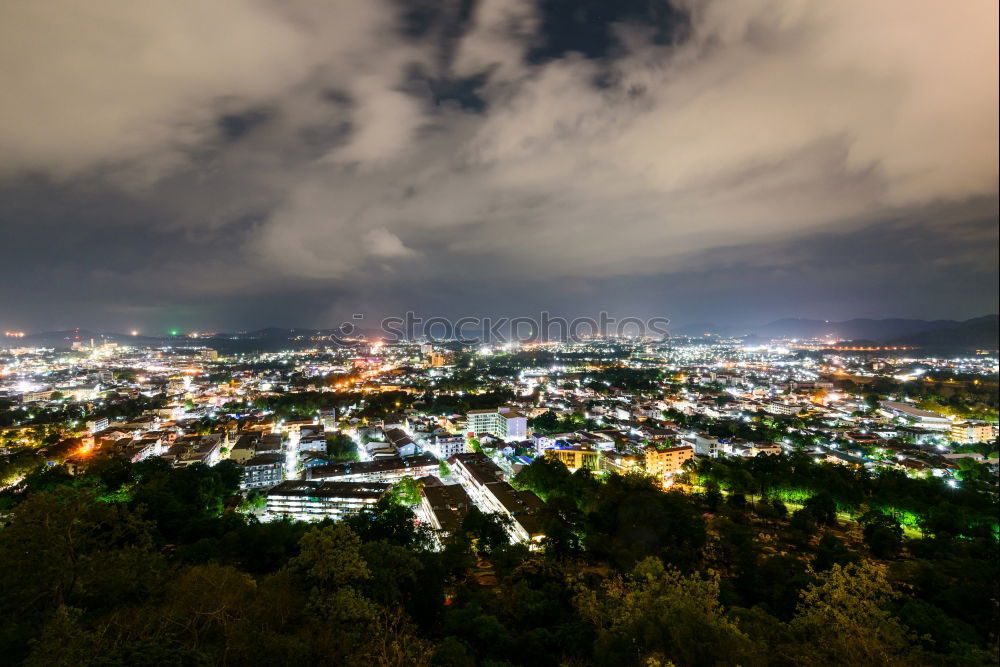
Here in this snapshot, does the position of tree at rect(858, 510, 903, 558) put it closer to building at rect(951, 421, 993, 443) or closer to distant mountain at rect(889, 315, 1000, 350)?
building at rect(951, 421, 993, 443)

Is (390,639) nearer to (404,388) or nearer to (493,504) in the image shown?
(493,504)

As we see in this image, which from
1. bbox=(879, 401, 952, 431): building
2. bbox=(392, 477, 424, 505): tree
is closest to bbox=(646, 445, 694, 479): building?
bbox=(392, 477, 424, 505): tree

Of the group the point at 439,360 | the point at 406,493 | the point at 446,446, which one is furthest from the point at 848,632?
the point at 439,360

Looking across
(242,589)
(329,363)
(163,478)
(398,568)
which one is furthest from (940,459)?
(329,363)

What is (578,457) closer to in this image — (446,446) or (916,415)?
(446,446)

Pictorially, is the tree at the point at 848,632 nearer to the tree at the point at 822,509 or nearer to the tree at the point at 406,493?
the tree at the point at 822,509
